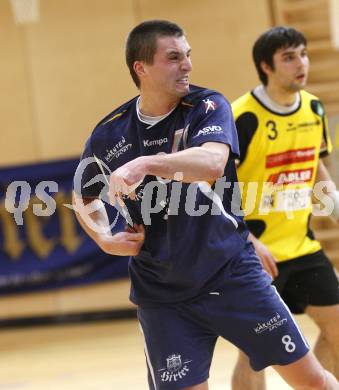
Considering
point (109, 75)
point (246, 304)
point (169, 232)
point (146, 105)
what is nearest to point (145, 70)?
point (146, 105)

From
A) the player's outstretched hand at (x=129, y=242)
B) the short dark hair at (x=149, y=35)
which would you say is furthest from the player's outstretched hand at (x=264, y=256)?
the short dark hair at (x=149, y=35)

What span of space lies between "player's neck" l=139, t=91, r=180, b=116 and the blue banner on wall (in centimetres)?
548

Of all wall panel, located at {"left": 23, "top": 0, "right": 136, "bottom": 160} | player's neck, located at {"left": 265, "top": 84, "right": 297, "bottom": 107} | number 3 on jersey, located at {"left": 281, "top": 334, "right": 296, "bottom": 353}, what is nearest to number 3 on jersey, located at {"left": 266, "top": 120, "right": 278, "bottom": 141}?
player's neck, located at {"left": 265, "top": 84, "right": 297, "bottom": 107}

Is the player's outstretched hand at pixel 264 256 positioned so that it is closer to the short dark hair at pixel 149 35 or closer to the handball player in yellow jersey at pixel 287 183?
the handball player in yellow jersey at pixel 287 183

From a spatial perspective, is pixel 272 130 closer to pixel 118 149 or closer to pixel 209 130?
pixel 118 149

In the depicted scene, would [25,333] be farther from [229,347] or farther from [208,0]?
[208,0]

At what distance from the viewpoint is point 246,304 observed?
330 centimetres

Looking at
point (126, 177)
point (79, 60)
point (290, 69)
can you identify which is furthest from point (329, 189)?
point (79, 60)

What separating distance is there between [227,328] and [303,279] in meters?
1.28

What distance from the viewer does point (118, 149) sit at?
343cm

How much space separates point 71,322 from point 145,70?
6001mm

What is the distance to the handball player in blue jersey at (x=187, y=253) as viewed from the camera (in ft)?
10.7

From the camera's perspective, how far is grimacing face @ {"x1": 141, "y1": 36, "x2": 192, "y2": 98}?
129 inches

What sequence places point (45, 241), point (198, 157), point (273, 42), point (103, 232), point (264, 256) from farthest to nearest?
point (45, 241)
point (273, 42)
point (264, 256)
point (103, 232)
point (198, 157)
